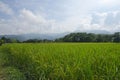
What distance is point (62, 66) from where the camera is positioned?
14.6 ft

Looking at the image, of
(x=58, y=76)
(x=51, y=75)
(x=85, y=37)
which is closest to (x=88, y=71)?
(x=58, y=76)

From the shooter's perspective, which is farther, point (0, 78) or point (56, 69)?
point (0, 78)

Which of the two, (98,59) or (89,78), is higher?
(98,59)

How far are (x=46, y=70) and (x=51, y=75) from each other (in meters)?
0.37

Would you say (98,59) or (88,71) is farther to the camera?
(98,59)

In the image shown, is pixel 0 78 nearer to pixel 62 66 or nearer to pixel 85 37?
pixel 62 66

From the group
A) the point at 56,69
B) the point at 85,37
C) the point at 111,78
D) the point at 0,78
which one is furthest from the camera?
the point at 85,37

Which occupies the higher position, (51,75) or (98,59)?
(98,59)

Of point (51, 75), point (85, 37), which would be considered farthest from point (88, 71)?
point (85, 37)

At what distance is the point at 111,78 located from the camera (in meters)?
3.31

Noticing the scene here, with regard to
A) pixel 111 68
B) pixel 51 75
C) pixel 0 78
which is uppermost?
pixel 111 68

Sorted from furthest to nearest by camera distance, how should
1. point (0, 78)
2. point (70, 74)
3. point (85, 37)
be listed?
point (85, 37) < point (0, 78) < point (70, 74)

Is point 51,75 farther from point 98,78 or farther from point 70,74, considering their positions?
point 98,78

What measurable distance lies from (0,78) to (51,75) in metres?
2.70
